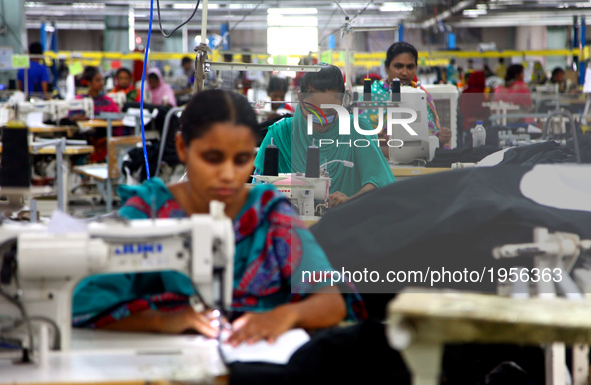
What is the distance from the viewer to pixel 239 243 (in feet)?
4.18

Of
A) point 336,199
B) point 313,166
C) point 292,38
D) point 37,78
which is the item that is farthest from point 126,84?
point 313,166

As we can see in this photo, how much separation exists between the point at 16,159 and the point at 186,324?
0.58m

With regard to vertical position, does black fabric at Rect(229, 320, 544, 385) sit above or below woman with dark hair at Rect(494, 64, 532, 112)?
below

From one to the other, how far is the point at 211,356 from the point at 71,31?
78.6 ft

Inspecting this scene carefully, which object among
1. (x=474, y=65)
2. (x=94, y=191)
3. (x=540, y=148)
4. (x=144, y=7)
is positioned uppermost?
(x=144, y=7)

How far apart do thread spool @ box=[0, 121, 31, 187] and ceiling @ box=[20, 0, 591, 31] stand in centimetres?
1071

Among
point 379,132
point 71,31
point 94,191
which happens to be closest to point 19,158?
point 379,132

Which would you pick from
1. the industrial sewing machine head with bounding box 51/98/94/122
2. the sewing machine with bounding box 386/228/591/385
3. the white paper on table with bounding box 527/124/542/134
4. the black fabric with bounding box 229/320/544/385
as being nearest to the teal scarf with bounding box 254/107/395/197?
the black fabric with bounding box 229/320/544/385

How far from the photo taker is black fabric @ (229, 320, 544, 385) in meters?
1.02

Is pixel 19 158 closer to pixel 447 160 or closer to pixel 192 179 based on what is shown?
pixel 192 179

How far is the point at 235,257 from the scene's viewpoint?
50.3 inches

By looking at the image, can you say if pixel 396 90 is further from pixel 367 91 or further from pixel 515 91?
pixel 515 91

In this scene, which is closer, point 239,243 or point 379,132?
point 239,243

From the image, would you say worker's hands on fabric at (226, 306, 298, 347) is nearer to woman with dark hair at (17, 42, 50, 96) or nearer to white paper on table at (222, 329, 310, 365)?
white paper on table at (222, 329, 310, 365)
